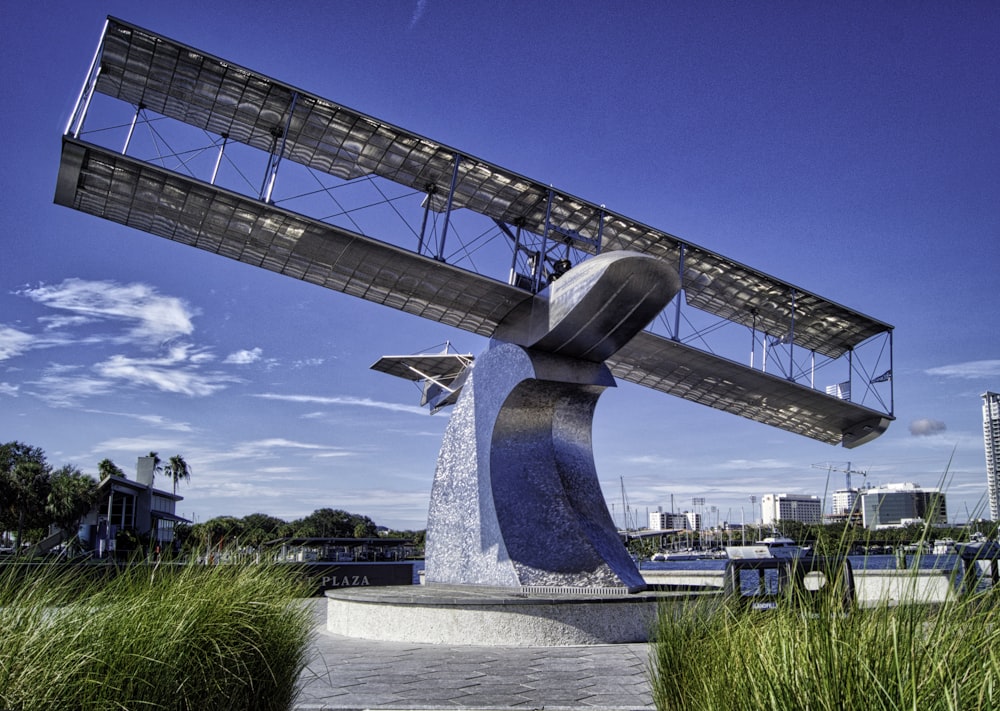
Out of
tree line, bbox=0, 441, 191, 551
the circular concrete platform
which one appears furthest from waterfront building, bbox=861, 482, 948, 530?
tree line, bbox=0, 441, 191, 551

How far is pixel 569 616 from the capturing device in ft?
39.9

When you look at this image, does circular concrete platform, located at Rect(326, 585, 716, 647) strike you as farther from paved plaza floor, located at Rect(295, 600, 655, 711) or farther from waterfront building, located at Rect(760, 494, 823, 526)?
waterfront building, located at Rect(760, 494, 823, 526)

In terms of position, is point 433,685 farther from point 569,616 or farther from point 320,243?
point 320,243

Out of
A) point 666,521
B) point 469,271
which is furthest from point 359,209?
point 666,521

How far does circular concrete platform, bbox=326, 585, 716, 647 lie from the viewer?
39.5ft

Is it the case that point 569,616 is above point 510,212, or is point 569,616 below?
below

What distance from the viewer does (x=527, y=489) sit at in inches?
620

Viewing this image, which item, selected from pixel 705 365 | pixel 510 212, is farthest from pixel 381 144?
pixel 705 365

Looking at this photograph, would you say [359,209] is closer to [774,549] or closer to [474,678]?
[474,678]

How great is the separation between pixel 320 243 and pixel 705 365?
976 cm

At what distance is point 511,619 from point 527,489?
13.0 ft

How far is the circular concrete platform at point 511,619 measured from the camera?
12.0 metres

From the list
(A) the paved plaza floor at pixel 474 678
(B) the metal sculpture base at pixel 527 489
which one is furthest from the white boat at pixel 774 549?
(B) the metal sculpture base at pixel 527 489

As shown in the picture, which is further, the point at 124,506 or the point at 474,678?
the point at 124,506
